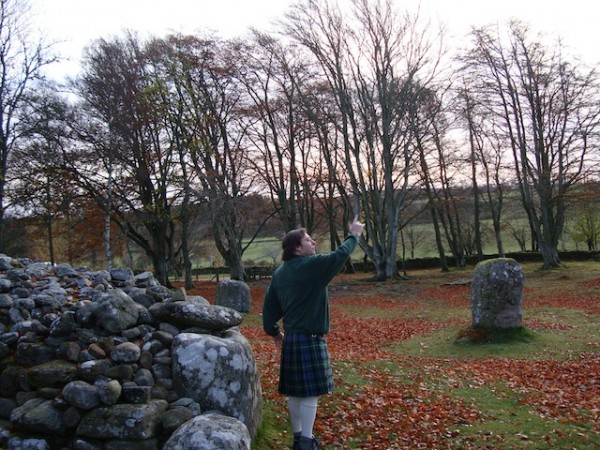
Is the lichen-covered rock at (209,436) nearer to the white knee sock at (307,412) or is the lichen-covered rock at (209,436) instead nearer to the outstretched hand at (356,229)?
the white knee sock at (307,412)

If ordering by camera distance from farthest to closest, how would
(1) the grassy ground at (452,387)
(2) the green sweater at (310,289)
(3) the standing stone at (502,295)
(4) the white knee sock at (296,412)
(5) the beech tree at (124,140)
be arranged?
1. (5) the beech tree at (124,140)
2. (3) the standing stone at (502,295)
3. (1) the grassy ground at (452,387)
4. (4) the white knee sock at (296,412)
5. (2) the green sweater at (310,289)

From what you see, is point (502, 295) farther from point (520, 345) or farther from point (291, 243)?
point (291, 243)

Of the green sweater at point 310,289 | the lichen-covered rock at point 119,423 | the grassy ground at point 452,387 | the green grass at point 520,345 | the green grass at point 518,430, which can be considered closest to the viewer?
the lichen-covered rock at point 119,423

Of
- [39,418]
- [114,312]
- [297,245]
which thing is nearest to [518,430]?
[297,245]

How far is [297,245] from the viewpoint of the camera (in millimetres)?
4719

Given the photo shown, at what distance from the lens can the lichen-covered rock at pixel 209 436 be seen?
3.90 metres

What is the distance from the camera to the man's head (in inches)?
186

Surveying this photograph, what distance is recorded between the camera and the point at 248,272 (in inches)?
1695

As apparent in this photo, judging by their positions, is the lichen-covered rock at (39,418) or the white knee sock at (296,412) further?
the white knee sock at (296,412)

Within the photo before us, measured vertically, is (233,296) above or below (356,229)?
below

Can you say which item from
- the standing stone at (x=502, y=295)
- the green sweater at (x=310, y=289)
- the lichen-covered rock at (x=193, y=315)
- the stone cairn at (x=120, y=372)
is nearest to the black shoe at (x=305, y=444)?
the stone cairn at (x=120, y=372)

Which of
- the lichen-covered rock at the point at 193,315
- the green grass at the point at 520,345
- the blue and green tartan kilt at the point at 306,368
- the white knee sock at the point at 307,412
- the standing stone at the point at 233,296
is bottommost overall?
the green grass at the point at 520,345

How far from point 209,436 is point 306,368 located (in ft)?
3.31

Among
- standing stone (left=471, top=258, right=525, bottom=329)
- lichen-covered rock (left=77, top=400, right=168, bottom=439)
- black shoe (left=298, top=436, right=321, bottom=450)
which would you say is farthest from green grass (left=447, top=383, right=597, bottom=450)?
standing stone (left=471, top=258, right=525, bottom=329)
